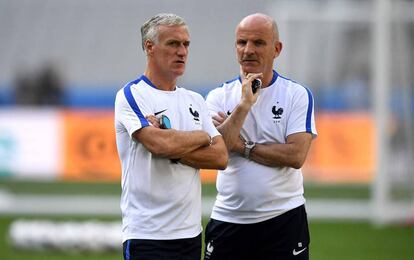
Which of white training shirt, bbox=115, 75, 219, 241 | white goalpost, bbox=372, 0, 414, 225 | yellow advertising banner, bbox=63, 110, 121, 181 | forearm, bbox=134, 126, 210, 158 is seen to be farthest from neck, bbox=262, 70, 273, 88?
yellow advertising banner, bbox=63, 110, 121, 181

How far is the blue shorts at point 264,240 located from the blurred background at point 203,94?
19.1ft

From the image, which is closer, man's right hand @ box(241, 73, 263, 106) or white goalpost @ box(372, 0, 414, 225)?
man's right hand @ box(241, 73, 263, 106)

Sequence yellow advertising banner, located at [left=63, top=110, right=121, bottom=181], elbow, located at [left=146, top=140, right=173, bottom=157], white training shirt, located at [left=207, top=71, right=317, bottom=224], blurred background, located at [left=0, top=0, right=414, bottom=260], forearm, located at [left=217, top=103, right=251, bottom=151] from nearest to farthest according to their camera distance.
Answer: elbow, located at [left=146, top=140, right=173, bottom=157] → forearm, located at [left=217, top=103, right=251, bottom=151] → white training shirt, located at [left=207, top=71, right=317, bottom=224] → blurred background, located at [left=0, top=0, right=414, bottom=260] → yellow advertising banner, located at [left=63, top=110, right=121, bottom=181]

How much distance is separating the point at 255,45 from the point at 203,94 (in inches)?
698

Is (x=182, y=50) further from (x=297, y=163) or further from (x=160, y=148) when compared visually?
(x=297, y=163)

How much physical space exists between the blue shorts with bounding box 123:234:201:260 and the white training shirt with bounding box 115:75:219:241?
0.03 m

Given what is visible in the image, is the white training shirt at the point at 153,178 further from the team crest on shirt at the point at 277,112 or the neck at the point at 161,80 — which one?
the team crest on shirt at the point at 277,112

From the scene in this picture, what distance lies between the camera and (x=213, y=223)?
6.12 metres

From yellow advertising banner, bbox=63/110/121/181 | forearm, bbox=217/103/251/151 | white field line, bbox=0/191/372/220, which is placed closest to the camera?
forearm, bbox=217/103/251/151

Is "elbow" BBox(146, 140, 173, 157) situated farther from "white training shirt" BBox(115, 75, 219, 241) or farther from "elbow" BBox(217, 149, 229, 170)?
"elbow" BBox(217, 149, 229, 170)

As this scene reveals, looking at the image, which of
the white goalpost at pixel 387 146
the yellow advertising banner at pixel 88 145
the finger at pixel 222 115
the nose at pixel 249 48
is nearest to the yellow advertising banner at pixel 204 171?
the yellow advertising banner at pixel 88 145

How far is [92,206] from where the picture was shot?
18.1 metres

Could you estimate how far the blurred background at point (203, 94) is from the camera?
14688mm

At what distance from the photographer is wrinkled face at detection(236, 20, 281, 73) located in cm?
585
